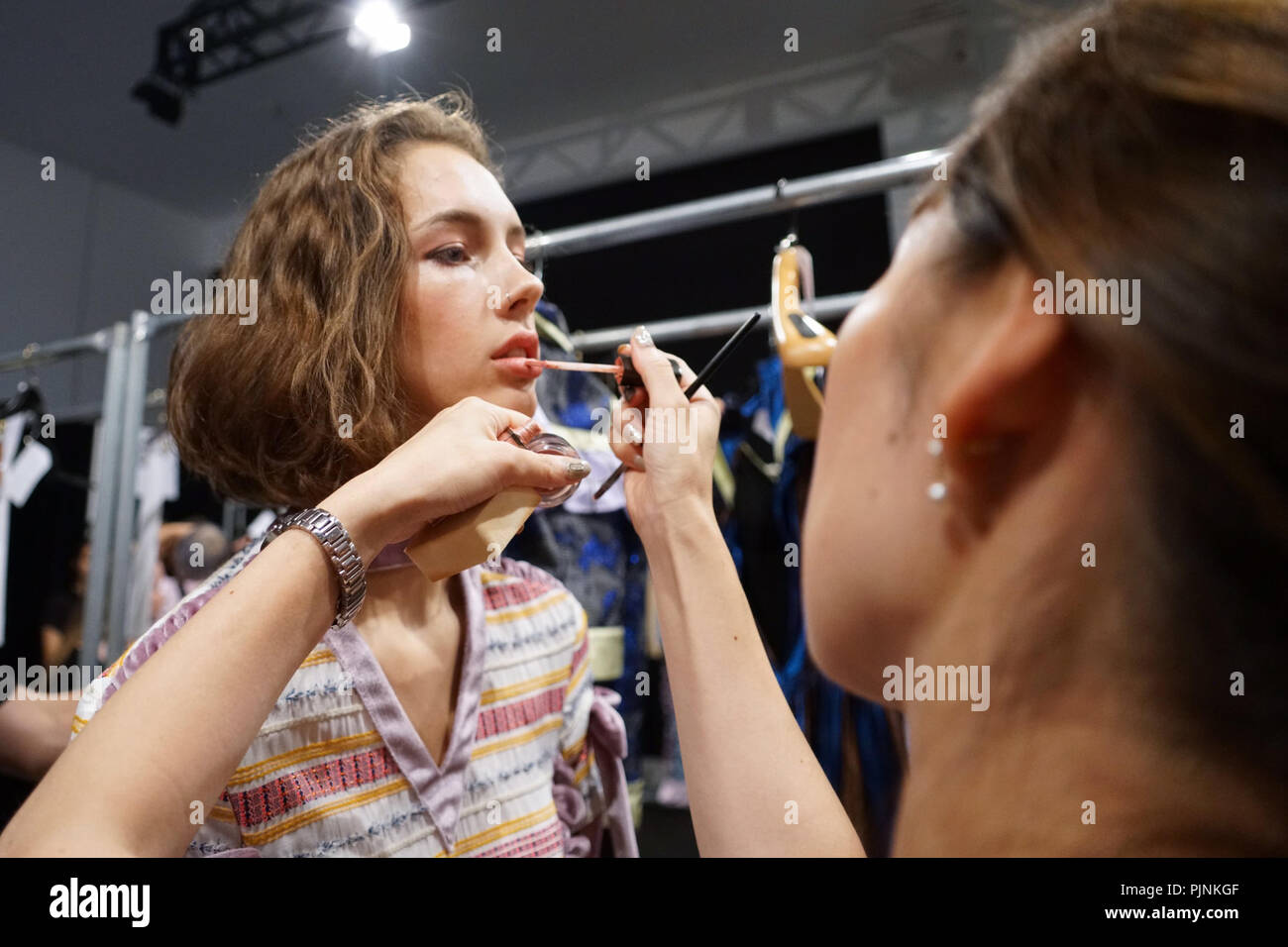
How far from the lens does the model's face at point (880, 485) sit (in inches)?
19.0

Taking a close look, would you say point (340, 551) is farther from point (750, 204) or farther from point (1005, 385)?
point (750, 204)

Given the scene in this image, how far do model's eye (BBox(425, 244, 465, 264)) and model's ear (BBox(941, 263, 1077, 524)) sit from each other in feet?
2.29

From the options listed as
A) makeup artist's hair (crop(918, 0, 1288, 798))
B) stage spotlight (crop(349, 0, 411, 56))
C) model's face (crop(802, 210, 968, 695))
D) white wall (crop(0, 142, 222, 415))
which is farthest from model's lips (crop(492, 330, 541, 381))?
white wall (crop(0, 142, 222, 415))

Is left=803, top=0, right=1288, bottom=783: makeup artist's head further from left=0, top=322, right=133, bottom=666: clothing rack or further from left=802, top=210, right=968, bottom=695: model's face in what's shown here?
left=0, top=322, right=133, bottom=666: clothing rack

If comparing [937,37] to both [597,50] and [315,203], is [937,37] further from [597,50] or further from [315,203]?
[315,203]

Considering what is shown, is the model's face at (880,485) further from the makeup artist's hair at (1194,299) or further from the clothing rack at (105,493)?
the clothing rack at (105,493)

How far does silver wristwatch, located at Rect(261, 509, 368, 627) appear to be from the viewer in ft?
2.34

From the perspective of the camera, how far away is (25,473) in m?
2.45

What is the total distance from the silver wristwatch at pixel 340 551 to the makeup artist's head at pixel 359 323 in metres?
0.22

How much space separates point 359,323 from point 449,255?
142mm

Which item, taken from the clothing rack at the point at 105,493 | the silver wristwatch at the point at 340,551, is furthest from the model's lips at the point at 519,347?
the clothing rack at the point at 105,493
